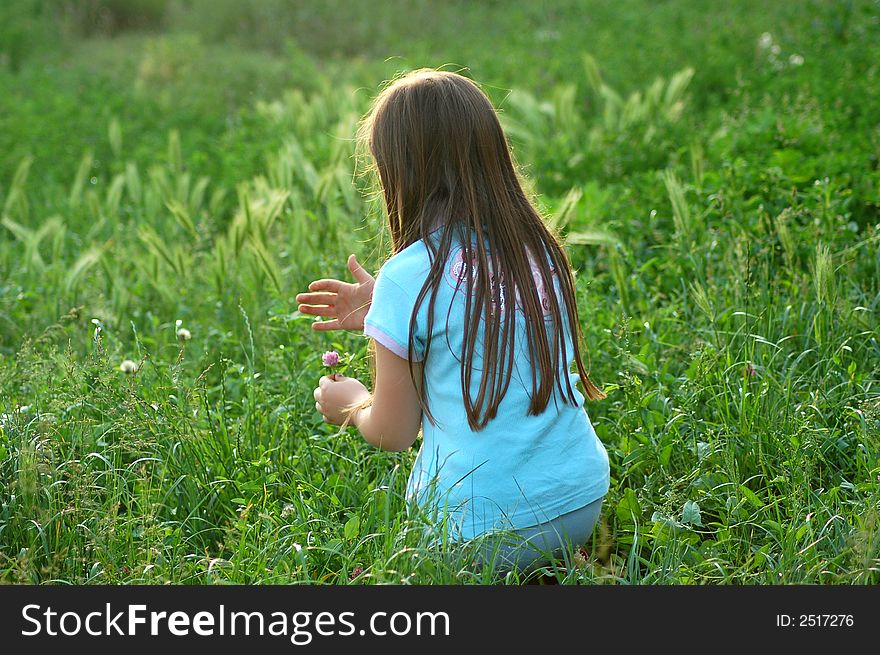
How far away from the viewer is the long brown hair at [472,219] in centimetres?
200

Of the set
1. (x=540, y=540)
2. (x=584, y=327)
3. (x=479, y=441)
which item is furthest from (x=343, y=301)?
(x=584, y=327)

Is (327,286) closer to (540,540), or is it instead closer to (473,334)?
(473,334)

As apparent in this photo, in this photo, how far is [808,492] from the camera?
2.31m

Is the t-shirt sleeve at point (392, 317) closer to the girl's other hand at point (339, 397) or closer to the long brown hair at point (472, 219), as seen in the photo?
the long brown hair at point (472, 219)

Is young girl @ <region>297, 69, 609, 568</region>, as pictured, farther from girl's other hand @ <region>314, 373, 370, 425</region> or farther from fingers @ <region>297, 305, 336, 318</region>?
fingers @ <region>297, 305, 336, 318</region>

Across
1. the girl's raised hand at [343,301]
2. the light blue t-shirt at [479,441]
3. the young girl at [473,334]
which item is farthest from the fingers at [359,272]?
the light blue t-shirt at [479,441]

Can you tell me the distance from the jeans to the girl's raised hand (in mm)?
638

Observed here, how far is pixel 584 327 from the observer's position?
3119mm

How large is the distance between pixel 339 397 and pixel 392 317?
338mm

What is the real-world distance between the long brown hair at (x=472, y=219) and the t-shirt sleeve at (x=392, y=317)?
0.02 m

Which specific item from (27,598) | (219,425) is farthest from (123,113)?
(27,598)

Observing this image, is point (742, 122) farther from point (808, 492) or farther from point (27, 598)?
point (27, 598)

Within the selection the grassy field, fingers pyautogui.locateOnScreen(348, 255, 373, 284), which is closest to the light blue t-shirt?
the grassy field

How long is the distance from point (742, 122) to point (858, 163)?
1026mm
